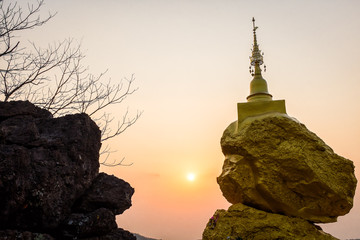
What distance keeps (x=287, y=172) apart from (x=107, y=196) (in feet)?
16.9

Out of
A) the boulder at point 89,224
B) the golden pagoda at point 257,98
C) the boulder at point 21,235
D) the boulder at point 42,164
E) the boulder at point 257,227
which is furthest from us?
the golden pagoda at point 257,98

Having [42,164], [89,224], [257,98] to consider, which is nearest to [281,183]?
[257,98]

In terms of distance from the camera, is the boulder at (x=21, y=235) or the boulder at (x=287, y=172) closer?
the boulder at (x=21, y=235)

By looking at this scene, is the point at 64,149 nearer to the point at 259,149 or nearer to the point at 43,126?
the point at 43,126

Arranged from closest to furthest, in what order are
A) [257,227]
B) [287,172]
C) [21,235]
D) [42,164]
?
[21,235] < [42,164] < [257,227] < [287,172]

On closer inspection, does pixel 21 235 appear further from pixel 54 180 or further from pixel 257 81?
pixel 257 81

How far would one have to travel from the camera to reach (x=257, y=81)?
34.0 ft

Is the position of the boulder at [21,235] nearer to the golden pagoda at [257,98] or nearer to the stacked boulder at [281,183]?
the stacked boulder at [281,183]

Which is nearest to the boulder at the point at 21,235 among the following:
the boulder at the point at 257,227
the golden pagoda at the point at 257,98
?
the boulder at the point at 257,227

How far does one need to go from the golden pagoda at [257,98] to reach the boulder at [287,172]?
489 millimetres

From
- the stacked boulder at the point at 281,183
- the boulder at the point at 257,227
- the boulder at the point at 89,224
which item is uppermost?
the stacked boulder at the point at 281,183

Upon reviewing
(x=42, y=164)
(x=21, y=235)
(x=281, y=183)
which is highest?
(x=281, y=183)

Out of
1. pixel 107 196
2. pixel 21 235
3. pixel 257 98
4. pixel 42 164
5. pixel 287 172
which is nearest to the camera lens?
pixel 21 235

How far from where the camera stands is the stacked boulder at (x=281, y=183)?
756 cm
